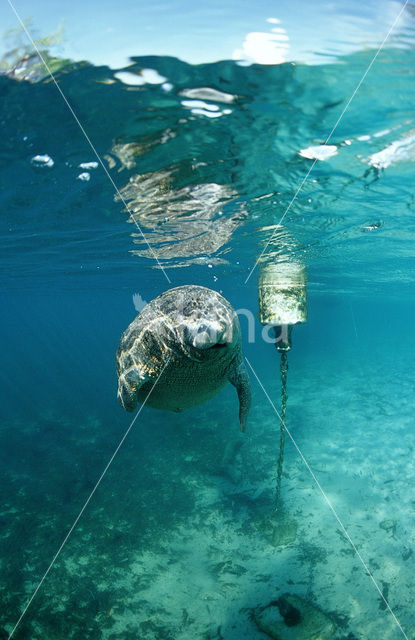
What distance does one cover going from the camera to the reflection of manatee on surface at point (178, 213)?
8.02m

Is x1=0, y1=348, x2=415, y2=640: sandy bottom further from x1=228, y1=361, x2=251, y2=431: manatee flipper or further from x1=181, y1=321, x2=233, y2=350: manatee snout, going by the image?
x1=181, y1=321, x2=233, y2=350: manatee snout

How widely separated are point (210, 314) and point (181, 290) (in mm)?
932

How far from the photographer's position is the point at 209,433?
13422 mm

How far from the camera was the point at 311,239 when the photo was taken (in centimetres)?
1245

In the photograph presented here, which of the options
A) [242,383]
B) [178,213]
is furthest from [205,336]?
[178,213]

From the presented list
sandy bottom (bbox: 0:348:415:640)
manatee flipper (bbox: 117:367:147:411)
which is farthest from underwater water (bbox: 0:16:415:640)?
manatee flipper (bbox: 117:367:147:411)

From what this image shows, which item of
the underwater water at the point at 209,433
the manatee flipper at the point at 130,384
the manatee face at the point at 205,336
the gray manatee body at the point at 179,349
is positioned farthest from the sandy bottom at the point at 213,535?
the manatee face at the point at 205,336

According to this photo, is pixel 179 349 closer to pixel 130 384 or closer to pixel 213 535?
pixel 130 384

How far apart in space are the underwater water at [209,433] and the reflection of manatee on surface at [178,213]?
84 mm

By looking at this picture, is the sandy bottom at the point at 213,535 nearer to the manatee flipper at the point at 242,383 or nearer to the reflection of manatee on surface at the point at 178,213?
the manatee flipper at the point at 242,383

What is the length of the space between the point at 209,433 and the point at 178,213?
341 inches

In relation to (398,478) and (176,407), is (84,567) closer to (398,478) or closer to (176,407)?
(176,407)

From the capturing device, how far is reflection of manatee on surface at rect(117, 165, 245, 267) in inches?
316

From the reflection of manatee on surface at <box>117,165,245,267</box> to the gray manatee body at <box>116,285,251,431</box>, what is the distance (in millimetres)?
4242
